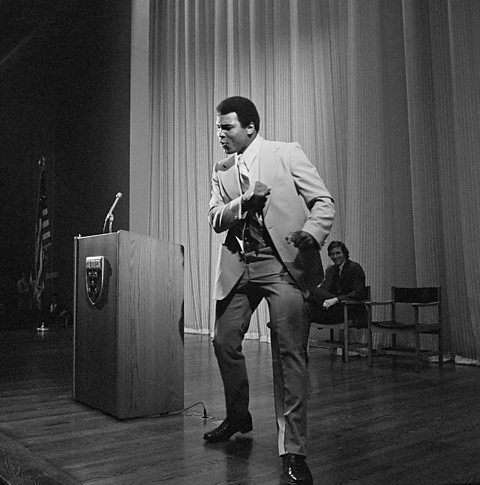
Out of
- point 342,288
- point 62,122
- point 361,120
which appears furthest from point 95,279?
point 62,122

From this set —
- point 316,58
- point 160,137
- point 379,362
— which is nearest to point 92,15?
point 160,137

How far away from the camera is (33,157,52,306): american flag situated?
855 cm

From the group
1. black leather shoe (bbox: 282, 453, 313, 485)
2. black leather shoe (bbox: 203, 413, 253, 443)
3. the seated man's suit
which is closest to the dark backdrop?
the seated man's suit

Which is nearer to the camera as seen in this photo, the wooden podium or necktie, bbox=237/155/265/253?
necktie, bbox=237/155/265/253

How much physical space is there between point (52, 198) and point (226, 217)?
8.23m

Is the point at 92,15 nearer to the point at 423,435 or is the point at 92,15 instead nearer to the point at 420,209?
the point at 420,209

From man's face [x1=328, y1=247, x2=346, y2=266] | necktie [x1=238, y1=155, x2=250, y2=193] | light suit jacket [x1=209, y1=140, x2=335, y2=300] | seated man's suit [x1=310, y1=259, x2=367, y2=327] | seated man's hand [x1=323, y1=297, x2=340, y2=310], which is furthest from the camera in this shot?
man's face [x1=328, y1=247, x2=346, y2=266]

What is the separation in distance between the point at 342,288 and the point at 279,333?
3384 millimetres

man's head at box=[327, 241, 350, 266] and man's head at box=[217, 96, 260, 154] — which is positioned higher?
man's head at box=[217, 96, 260, 154]

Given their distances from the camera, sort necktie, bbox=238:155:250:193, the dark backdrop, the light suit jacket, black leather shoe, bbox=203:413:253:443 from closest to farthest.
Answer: the light suit jacket < necktie, bbox=238:155:250:193 < black leather shoe, bbox=203:413:253:443 < the dark backdrop

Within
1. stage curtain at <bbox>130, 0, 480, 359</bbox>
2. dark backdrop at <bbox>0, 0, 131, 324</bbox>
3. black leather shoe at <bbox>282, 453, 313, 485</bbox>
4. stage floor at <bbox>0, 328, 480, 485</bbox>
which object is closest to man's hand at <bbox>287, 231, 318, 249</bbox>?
black leather shoe at <bbox>282, 453, 313, 485</bbox>

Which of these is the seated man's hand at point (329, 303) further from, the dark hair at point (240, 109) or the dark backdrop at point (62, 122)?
the dark backdrop at point (62, 122)

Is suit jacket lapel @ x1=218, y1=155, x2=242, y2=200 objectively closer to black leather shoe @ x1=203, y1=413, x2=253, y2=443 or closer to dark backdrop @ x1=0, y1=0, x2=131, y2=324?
black leather shoe @ x1=203, y1=413, x2=253, y2=443

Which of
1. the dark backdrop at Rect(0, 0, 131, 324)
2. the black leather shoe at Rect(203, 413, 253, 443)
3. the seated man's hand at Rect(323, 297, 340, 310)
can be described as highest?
the dark backdrop at Rect(0, 0, 131, 324)
